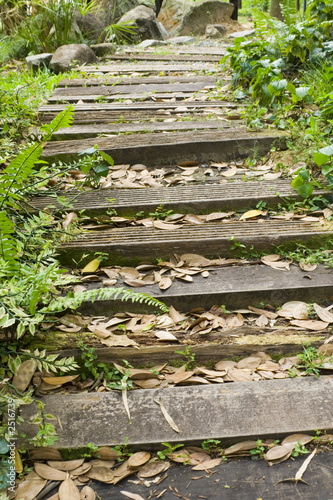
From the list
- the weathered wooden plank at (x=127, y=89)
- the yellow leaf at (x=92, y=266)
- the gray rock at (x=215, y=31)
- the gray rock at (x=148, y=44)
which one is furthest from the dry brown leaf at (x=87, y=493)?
the gray rock at (x=215, y=31)

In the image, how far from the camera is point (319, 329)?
2191 mm

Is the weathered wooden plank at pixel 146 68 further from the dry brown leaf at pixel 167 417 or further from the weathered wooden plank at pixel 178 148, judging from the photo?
the dry brown leaf at pixel 167 417

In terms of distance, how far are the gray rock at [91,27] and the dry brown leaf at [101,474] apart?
23.0 ft

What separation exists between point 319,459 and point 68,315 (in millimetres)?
1243

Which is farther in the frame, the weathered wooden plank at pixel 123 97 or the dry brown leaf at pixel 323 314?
the weathered wooden plank at pixel 123 97

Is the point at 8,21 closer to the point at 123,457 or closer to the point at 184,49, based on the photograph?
the point at 184,49

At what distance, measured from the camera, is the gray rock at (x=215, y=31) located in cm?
1023

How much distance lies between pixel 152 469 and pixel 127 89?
4.11 metres

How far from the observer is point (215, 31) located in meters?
10.2

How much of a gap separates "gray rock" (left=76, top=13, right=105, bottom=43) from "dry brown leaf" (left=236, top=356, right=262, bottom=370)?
6.60m

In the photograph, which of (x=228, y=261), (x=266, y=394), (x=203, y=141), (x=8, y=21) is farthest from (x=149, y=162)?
(x=8, y=21)

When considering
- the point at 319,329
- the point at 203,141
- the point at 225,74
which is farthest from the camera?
the point at 225,74

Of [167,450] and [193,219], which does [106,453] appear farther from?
[193,219]

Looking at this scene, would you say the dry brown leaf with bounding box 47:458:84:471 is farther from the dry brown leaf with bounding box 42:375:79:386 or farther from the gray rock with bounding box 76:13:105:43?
the gray rock with bounding box 76:13:105:43
